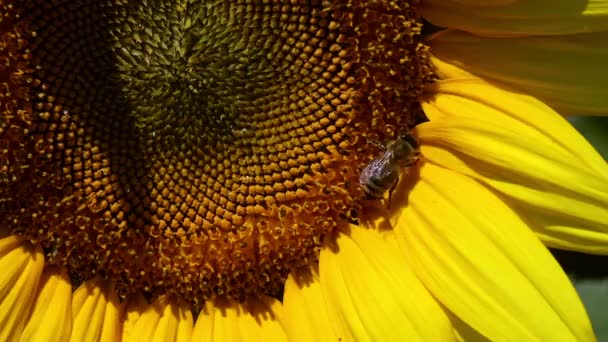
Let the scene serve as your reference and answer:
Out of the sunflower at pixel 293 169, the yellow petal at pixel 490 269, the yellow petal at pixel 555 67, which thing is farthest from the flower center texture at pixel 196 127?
the yellow petal at pixel 490 269

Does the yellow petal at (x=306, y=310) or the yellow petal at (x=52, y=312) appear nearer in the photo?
the yellow petal at (x=306, y=310)

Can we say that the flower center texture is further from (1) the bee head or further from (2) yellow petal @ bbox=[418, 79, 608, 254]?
(2) yellow petal @ bbox=[418, 79, 608, 254]

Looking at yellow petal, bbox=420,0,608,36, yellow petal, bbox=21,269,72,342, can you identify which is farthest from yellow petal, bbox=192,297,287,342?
yellow petal, bbox=420,0,608,36

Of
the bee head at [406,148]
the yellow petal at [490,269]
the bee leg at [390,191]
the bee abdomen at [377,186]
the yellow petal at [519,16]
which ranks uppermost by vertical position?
the yellow petal at [519,16]

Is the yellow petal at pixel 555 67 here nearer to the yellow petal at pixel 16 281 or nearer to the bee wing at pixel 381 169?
the bee wing at pixel 381 169

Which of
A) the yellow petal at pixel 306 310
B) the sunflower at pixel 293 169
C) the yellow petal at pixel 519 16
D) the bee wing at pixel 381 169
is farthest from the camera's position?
the yellow petal at pixel 306 310

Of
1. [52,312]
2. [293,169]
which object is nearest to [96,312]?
[52,312]
